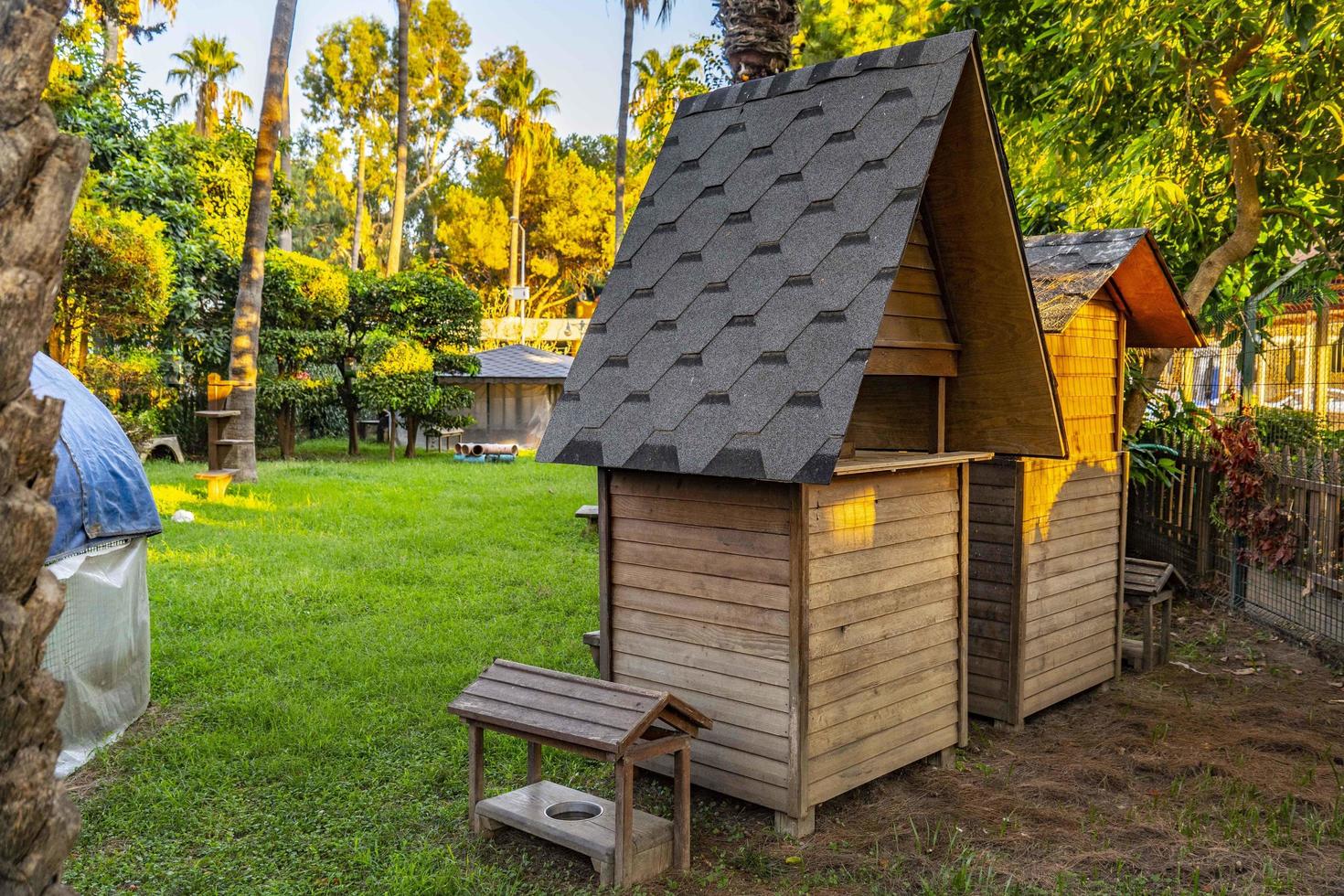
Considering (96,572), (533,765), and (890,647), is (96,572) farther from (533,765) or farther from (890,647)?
(890,647)

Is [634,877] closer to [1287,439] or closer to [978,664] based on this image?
[978,664]

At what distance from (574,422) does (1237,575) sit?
24.7 ft

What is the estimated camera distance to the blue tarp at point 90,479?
634cm

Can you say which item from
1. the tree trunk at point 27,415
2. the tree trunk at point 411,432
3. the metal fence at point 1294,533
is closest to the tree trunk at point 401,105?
the tree trunk at point 411,432

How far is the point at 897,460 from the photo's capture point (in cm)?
550

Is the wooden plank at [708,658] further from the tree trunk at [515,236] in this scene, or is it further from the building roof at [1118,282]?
the tree trunk at [515,236]

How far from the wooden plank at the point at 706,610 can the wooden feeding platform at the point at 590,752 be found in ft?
1.75

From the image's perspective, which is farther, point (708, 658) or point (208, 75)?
point (208, 75)

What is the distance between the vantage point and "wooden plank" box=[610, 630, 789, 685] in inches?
201

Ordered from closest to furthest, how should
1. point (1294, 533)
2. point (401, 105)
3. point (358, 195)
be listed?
point (1294, 533)
point (401, 105)
point (358, 195)

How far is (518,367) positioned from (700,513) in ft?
76.9

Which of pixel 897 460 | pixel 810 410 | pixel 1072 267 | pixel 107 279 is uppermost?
pixel 107 279

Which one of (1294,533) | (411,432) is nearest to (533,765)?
(1294,533)

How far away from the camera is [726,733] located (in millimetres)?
5328
